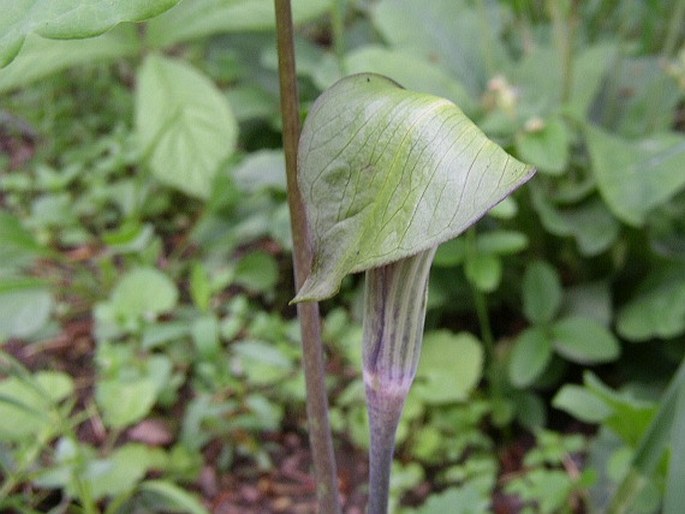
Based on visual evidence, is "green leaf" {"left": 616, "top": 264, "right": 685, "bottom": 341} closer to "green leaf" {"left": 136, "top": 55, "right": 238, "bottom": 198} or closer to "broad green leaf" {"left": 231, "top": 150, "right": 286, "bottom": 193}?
"broad green leaf" {"left": 231, "top": 150, "right": 286, "bottom": 193}

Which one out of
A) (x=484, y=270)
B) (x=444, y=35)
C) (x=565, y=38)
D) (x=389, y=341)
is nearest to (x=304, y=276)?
(x=389, y=341)

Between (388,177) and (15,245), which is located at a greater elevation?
(388,177)

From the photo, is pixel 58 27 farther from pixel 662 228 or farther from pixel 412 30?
pixel 412 30

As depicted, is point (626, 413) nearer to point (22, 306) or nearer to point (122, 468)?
point (122, 468)

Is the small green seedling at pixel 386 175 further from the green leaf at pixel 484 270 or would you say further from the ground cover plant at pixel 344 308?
the green leaf at pixel 484 270

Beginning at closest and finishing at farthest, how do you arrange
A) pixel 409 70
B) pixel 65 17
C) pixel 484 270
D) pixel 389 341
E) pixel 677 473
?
pixel 65 17, pixel 389 341, pixel 677 473, pixel 484 270, pixel 409 70

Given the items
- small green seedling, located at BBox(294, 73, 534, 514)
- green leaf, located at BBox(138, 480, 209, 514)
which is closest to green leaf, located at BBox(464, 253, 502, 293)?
green leaf, located at BBox(138, 480, 209, 514)

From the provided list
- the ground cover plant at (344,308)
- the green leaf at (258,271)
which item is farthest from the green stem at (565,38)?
the green leaf at (258,271)
